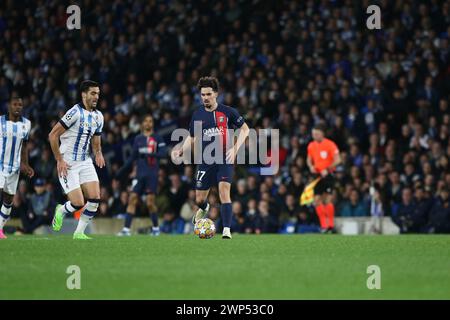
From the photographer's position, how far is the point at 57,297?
26.3 feet

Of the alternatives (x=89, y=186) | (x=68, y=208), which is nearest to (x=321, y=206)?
(x=89, y=186)

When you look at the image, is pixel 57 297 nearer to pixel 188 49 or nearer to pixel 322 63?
pixel 322 63

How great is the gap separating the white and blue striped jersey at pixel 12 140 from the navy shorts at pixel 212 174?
9.60 ft

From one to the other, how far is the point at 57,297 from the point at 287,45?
17286 millimetres

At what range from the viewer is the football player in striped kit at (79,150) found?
14.1 meters

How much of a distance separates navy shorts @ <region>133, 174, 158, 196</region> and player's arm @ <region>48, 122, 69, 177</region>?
508cm

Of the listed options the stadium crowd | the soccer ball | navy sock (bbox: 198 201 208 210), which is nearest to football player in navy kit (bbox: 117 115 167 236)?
the stadium crowd

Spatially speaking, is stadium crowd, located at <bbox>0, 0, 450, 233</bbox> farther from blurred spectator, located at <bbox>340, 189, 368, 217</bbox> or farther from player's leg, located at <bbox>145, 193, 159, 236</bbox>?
player's leg, located at <bbox>145, 193, 159, 236</bbox>

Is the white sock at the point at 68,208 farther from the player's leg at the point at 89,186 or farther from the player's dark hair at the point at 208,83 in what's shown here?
the player's dark hair at the point at 208,83

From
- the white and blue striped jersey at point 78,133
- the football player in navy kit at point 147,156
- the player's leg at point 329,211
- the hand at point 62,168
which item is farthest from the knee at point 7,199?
the player's leg at point 329,211

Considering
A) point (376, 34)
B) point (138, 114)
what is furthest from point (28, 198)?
point (376, 34)

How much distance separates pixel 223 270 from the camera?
32.0 ft

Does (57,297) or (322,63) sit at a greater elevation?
(322,63)
